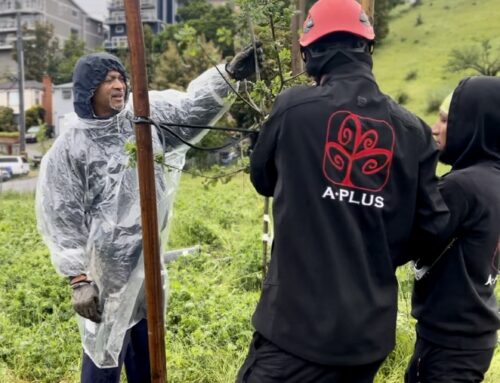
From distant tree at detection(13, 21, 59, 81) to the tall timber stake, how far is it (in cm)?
4433

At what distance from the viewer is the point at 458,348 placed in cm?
197

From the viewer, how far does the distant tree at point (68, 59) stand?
1646 inches

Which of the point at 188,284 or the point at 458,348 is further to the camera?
the point at 188,284

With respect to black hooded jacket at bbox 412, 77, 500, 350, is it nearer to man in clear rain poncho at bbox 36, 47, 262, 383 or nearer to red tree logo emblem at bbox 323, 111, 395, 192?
red tree logo emblem at bbox 323, 111, 395, 192

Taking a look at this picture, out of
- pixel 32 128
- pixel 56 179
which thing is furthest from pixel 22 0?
pixel 56 179

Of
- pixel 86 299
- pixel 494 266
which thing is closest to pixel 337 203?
pixel 494 266

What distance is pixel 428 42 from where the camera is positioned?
40094mm

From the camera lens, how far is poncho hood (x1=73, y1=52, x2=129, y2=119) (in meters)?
2.48

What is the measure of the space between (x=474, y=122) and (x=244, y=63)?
1.08 m

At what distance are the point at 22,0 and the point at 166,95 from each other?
187ft

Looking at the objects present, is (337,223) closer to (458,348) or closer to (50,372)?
(458,348)

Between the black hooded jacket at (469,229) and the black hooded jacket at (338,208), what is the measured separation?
29 centimetres

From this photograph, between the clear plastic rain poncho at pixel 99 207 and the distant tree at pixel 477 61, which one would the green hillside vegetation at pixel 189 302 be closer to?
the clear plastic rain poncho at pixel 99 207

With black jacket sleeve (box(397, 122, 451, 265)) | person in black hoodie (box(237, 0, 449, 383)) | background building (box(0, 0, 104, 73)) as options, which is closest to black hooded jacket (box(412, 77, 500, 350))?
black jacket sleeve (box(397, 122, 451, 265))
